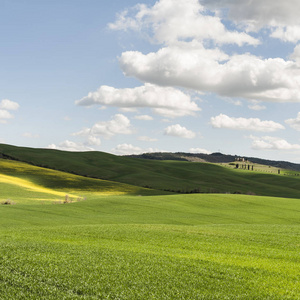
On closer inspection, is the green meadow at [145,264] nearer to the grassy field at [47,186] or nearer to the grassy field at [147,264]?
the grassy field at [147,264]

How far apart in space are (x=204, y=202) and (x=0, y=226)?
84.5 feet

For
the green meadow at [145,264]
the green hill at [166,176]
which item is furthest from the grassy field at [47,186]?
the green meadow at [145,264]

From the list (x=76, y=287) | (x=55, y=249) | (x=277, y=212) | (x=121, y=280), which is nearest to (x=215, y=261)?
(x=121, y=280)

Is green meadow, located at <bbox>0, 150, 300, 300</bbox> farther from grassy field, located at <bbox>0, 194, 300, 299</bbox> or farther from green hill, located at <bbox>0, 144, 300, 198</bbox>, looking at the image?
green hill, located at <bbox>0, 144, 300, 198</bbox>

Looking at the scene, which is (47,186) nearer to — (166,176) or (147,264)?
(166,176)

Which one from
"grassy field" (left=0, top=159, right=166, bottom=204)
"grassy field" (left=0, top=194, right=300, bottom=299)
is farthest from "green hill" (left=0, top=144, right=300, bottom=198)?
"grassy field" (left=0, top=194, right=300, bottom=299)

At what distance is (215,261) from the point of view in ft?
40.7

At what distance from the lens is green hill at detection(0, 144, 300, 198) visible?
79812 millimetres

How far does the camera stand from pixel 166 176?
3597 inches

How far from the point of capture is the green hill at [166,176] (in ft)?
262

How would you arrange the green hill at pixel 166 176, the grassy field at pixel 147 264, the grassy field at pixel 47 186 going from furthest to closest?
the green hill at pixel 166 176 → the grassy field at pixel 47 186 → the grassy field at pixel 147 264

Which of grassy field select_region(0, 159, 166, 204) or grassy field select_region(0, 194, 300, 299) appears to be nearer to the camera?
grassy field select_region(0, 194, 300, 299)

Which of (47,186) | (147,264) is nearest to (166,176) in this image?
(47,186)

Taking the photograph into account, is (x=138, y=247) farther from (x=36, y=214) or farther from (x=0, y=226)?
(x=36, y=214)
